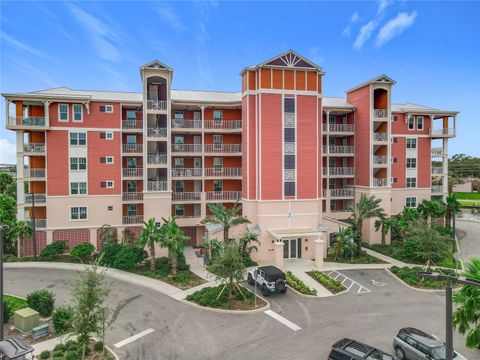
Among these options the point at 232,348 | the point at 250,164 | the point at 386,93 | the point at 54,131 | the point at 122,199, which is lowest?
the point at 232,348

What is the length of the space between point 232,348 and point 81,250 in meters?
21.0

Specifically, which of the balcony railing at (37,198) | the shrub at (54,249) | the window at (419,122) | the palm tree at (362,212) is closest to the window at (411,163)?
the window at (419,122)

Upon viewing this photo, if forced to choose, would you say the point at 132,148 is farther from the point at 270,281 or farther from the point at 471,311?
the point at 471,311

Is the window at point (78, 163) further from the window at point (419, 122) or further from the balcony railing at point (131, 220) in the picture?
the window at point (419, 122)

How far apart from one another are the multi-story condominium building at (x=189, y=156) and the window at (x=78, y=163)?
0.09 m

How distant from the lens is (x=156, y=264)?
30.1 m

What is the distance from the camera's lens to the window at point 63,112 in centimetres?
3403

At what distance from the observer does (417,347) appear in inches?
607

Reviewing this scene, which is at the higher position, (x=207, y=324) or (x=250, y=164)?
(x=250, y=164)

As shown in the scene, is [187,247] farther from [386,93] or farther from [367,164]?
[386,93]

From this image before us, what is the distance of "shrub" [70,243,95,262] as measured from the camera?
31.5m

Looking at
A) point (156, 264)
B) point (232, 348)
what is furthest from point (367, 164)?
point (232, 348)

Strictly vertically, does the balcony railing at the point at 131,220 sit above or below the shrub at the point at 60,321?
above

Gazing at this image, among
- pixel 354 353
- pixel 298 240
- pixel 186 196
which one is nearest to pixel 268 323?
pixel 354 353
